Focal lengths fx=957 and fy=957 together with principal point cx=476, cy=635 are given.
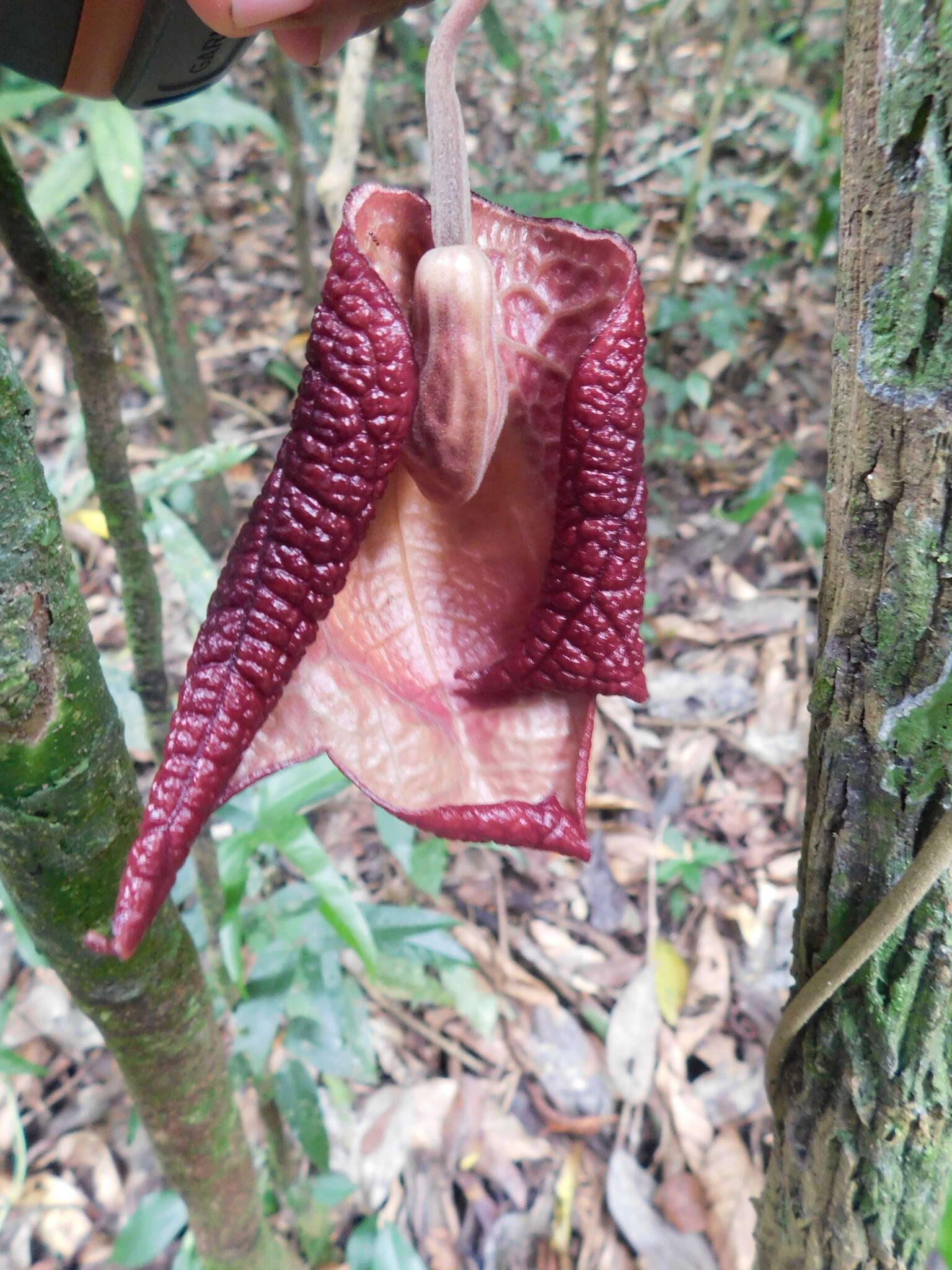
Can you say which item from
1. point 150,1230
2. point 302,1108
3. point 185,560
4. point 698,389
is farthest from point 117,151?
point 698,389

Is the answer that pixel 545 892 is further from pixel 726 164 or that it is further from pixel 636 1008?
pixel 726 164

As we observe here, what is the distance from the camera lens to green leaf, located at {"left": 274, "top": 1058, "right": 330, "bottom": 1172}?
109 cm

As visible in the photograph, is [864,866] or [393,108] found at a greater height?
[393,108]

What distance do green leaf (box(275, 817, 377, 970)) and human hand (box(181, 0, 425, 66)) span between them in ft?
2.28

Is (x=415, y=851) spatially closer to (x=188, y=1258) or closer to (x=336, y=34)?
(x=188, y=1258)

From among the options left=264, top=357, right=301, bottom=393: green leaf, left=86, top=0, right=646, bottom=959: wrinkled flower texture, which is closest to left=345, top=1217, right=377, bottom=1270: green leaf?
left=86, top=0, right=646, bottom=959: wrinkled flower texture

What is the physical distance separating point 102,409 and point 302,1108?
802 millimetres

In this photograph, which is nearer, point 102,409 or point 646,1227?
point 102,409

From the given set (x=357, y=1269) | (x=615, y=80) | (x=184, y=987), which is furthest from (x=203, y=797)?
(x=615, y=80)

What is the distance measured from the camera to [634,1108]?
4.58ft

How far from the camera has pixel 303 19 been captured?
0.42 meters

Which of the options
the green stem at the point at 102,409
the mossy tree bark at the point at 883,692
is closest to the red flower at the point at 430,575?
the mossy tree bark at the point at 883,692

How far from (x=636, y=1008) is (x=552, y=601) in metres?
1.15

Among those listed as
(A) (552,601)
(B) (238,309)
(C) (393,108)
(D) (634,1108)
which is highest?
(C) (393,108)
